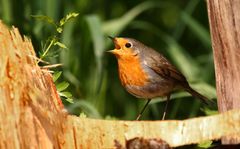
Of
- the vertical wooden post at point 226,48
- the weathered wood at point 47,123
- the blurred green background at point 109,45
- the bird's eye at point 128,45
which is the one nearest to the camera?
the weathered wood at point 47,123

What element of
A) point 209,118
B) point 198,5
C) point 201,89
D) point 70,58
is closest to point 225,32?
point 209,118

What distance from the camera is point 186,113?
5430mm

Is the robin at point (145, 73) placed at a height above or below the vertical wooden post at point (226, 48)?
below

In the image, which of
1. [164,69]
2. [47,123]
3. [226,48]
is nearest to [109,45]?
[164,69]

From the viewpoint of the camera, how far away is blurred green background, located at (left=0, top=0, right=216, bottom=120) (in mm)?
5211

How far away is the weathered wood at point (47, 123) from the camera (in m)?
2.99

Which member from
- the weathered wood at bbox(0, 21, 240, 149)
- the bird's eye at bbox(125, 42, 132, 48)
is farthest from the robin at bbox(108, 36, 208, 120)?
the weathered wood at bbox(0, 21, 240, 149)

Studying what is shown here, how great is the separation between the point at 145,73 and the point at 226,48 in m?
1.61

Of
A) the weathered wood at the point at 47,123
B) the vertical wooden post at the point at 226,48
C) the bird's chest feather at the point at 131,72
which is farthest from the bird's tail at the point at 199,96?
the weathered wood at the point at 47,123

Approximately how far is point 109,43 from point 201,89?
1.13 m

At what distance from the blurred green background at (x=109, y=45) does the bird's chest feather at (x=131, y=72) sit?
0.26 metres

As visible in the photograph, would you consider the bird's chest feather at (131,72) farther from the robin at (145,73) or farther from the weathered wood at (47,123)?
the weathered wood at (47,123)

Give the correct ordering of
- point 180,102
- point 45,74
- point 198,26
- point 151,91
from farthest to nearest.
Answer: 1. point 198,26
2. point 180,102
3. point 151,91
4. point 45,74

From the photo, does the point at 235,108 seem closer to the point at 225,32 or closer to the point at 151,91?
the point at 225,32
